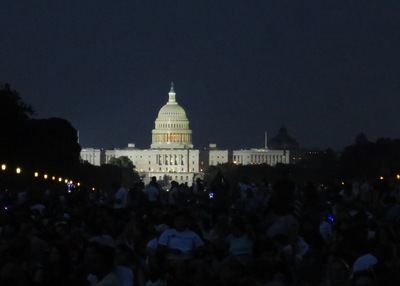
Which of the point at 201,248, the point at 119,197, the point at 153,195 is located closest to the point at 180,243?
the point at 201,248

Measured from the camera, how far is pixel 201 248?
1922cm

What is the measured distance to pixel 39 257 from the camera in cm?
1838

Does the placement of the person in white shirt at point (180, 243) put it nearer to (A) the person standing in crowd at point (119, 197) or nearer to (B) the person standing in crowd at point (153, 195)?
(A) the person standing in crowd at point (119, 197)

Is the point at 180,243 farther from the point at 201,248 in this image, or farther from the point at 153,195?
the point at 153,195

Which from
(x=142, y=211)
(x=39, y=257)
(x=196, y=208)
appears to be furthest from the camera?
(x=196, y=208)

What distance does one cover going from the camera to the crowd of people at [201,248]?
15477mm

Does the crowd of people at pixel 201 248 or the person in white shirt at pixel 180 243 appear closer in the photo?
the crowd of people at pixel 201 248

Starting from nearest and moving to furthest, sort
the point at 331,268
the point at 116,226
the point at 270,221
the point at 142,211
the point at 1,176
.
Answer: the point at 331,268 → the point at 116,226 → the point at 270,221 → the point at 142,211 → the point at 1,176

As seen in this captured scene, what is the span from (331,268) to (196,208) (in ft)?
60.9

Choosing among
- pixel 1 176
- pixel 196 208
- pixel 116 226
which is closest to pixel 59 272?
pixel 116 226

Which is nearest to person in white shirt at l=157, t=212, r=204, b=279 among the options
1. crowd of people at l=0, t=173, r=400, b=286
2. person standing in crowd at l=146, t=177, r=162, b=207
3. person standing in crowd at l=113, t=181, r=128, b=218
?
crowd of people at l=0, t=173, r=400, b=286

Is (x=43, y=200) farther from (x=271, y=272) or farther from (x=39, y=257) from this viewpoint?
(x=271, y=272)

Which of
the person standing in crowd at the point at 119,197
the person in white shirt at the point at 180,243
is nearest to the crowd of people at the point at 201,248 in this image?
the person in white shirt at the point at 180,243

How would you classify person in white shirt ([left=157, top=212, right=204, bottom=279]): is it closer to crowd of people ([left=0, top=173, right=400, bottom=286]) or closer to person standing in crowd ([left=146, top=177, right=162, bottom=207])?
crowd of people ([left=0, top=173, right=400, bottom=286])
